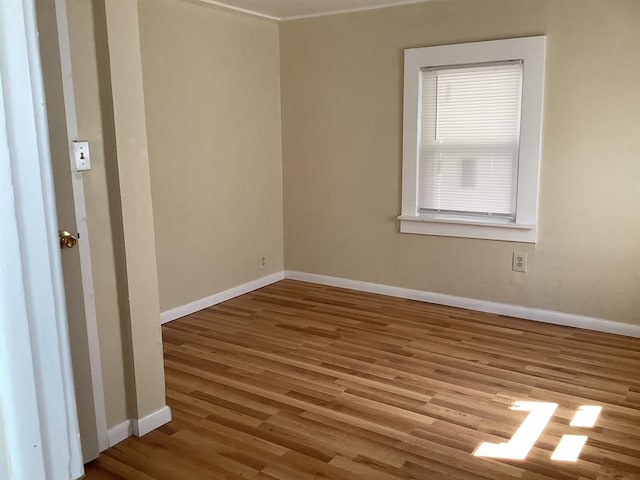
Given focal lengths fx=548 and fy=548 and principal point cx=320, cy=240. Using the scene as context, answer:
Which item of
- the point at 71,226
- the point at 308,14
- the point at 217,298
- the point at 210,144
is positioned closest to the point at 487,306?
the point at 217,298

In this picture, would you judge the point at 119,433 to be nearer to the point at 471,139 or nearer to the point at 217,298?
the point at 217,298

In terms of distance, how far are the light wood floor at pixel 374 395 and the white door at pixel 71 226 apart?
9.7 inches

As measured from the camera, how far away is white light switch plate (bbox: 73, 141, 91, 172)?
218 cm

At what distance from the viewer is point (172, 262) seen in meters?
4.02

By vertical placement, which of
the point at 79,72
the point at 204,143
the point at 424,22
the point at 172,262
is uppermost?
the point at 424,22

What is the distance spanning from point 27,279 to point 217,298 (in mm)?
4009

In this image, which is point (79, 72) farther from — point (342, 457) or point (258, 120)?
point (258, 120)

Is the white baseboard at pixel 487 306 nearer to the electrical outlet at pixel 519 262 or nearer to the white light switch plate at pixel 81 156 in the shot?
the electrical outlet at pixel 519 262

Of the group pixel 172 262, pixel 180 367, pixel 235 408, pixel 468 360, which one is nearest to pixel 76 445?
pixel 235 408

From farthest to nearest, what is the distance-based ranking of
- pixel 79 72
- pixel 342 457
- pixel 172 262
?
1. pixel 172 262
2. pixel 342 457
3. pixel 79 72

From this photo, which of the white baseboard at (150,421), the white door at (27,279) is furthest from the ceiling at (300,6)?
the white door at (27,279)

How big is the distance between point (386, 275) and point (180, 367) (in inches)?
79.0

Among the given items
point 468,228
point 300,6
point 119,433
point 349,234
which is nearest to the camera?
point 119,433

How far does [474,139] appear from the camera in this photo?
4.04 metres
